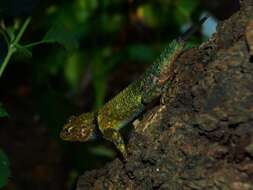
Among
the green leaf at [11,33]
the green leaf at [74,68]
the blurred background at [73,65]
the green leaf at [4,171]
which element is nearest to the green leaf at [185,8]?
the blurred background at [73,65]

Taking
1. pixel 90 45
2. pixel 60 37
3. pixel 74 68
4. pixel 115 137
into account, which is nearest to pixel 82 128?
pixel 115 137

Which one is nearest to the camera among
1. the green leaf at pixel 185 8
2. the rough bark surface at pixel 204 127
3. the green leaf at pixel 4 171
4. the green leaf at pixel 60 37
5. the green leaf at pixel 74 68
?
the rough bark surface at pixel 204 127

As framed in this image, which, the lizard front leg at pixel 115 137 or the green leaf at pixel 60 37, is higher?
the green leaf at pixel 60 37

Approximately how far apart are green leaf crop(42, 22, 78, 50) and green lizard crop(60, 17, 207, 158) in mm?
375

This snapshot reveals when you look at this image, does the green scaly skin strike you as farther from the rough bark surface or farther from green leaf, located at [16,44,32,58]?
green leaf, located at [16,44,32,58]

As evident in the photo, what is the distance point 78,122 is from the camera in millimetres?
3088

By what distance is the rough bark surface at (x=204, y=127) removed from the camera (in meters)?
1.97

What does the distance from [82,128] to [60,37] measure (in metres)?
0.52

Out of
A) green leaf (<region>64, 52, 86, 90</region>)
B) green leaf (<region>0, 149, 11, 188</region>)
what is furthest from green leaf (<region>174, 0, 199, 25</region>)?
green leaf (<region>0, 149, 11, 188</region>)

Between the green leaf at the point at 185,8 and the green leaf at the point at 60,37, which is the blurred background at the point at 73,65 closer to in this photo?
the green leaf at the point at 185,8

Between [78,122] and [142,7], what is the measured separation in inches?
62.9

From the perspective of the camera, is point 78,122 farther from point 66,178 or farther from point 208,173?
point 66,178

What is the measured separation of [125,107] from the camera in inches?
111

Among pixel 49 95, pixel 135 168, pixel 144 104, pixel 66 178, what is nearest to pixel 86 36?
pixel 49 95
